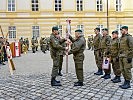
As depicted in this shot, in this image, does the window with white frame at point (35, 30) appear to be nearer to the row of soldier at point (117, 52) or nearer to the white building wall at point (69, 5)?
the white building wall at point (69, 5)

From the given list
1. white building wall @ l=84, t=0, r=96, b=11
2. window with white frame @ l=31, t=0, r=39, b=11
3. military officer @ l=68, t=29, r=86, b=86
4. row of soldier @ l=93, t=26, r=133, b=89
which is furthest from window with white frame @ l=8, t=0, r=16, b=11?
military officer @ l=68, t=29, r=86, b=86

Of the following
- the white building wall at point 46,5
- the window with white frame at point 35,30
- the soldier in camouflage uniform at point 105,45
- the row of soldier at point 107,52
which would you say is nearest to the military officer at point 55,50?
the row of soldier at point 107,52

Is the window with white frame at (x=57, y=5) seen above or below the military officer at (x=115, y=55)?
above

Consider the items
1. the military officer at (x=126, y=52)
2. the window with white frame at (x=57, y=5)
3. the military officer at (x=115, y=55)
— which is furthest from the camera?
the window with white frame at (x=57, y=5)

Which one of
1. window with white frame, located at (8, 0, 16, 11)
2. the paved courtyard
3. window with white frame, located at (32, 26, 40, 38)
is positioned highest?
window with white frame, located at (8, 0, 16, 11)

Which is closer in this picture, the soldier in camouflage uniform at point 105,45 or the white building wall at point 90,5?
the soldier in camouflage uniform at point 105,45

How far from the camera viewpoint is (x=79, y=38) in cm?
1010

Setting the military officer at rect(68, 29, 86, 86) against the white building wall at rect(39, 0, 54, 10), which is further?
the white building wall at rect(39, 0, 54, 10)

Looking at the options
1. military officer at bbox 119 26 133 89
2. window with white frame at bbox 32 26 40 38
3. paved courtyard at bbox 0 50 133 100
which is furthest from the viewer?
window with white frame at bbox 32 26 40 38

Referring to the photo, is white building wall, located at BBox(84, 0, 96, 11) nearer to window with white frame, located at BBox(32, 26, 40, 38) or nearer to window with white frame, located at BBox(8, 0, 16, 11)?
window with white frame, located at BBox(32, 26, 40, 38)

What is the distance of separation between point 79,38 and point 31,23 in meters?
29.3

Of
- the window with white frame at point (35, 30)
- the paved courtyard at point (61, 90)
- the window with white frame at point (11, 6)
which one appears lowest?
the paved courtyard at point (61, 90)

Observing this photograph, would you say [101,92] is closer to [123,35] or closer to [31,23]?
[123,35]

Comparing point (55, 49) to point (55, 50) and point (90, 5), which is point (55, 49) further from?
point (90, 5)
